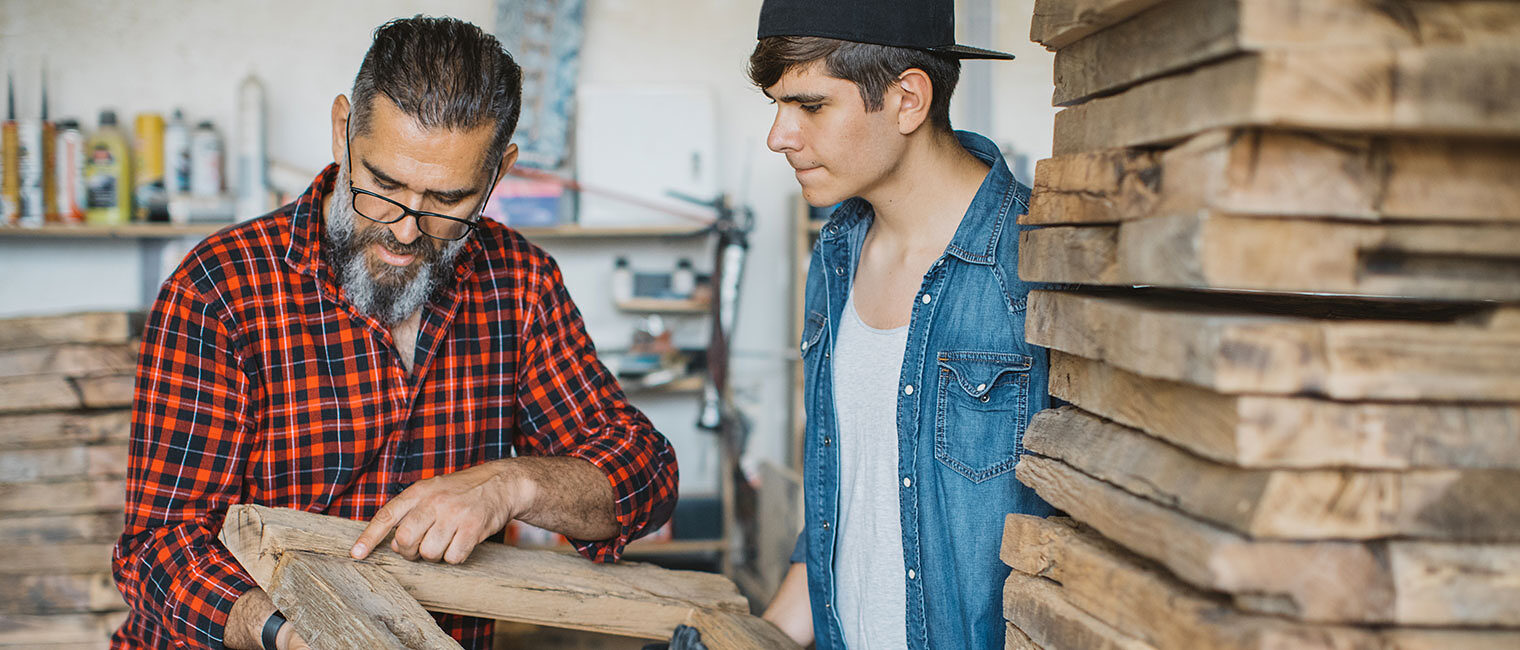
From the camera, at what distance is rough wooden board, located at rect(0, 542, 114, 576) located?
268 centimetres

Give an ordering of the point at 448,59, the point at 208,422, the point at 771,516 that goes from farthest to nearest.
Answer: the point at 771,516 < the point at 448,59 < the point at 208,422

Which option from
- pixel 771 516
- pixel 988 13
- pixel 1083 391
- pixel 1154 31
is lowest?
pixel 771 516

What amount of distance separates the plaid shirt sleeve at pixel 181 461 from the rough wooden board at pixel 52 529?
54.9 inches

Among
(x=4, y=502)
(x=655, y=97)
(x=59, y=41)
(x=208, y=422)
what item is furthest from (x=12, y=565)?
(x=655, y=97)

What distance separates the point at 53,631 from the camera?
268 cm

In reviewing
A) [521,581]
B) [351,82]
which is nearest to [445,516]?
[521,581]

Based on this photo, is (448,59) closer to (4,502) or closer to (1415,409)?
(1415,409)

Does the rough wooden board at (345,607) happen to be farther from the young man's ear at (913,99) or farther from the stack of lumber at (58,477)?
the stack of lumber at (58,477)

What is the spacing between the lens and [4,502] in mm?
2680

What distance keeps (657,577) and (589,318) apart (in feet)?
9.54

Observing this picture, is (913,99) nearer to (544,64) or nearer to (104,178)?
(544,64)

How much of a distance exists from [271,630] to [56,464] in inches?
69.9

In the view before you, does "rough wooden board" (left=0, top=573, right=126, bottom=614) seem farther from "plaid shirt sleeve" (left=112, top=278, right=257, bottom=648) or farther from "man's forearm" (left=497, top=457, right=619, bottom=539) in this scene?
"man's forearm" (left=497, top=457, right=619, bottom=539)

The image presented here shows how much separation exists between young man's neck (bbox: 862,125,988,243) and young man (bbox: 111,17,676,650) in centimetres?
57
